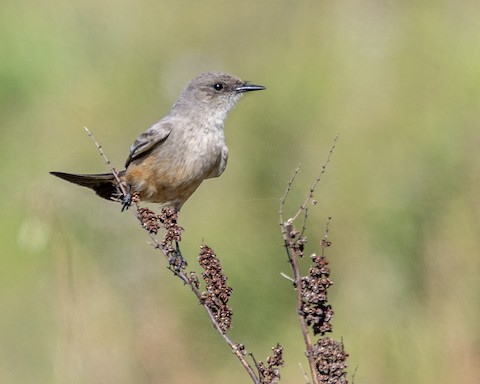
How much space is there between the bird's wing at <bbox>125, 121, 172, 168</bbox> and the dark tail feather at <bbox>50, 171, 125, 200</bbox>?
0.18 m

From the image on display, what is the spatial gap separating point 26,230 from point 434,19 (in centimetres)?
382

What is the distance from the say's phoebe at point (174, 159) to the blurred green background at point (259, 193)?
92 cm

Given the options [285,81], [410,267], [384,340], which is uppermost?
[285,81]

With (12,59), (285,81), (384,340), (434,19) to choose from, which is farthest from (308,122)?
(12,59)

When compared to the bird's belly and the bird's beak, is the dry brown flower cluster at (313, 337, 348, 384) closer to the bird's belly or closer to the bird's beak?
the bird's belly

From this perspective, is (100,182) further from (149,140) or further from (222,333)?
(222,333)

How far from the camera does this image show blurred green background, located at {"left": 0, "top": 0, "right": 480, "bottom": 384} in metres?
5.90

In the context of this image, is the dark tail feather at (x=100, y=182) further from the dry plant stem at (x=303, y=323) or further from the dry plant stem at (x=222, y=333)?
the dry plant stem at (x=303, y=323)

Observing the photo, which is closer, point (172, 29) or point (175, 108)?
point (175, 108)

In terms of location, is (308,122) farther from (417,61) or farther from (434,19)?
(434,19)

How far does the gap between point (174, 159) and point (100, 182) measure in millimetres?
516

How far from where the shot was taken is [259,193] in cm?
696

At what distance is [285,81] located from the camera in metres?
7.86

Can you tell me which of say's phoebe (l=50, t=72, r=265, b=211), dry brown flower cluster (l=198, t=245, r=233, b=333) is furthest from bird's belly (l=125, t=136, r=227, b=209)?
dry brown flower cluster (l=198, t=245, r=233, b=333)
